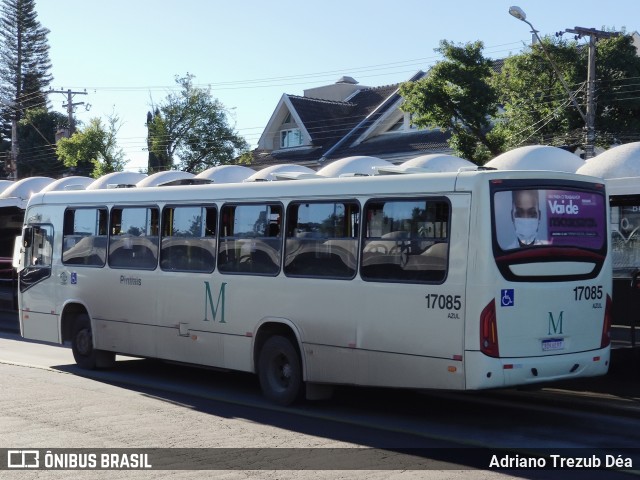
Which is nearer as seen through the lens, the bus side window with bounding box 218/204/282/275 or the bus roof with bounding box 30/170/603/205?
the bus roof with bounding box 30/170/603/205

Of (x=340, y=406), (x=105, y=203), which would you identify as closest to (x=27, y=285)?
(x=105, y=203)

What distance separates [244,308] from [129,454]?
3.98 m

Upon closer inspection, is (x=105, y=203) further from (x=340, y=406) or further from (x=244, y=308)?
(x=340, y=406)

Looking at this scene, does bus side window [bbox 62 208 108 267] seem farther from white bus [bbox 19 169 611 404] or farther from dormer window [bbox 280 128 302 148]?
dormer window [bbox 280 128 302 148]

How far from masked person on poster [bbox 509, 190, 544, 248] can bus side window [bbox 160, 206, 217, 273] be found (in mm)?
4815

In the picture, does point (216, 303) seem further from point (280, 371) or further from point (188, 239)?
point (280, 371)

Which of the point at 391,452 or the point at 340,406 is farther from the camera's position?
the point at 340,406

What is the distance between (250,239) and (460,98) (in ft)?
70.0

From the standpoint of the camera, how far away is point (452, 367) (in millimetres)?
10516

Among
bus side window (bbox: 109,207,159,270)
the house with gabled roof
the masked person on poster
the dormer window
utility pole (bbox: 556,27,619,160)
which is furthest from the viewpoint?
the dormer window

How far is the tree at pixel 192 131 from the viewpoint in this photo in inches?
2131

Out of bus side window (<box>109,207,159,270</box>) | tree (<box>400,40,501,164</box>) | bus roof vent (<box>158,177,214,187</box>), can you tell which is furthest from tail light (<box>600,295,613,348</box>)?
tree (<box>400,40,501,164</box>)

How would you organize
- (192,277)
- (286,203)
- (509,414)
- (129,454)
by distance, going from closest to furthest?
1. (129,454)
2. (509,414)
3. (286,203)
4. (192,277)

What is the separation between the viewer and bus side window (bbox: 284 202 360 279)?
1195cm
